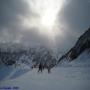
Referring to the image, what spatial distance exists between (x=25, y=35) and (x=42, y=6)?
410mm

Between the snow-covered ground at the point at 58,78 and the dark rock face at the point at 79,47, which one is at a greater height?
the dark rock face at the point at 79,47

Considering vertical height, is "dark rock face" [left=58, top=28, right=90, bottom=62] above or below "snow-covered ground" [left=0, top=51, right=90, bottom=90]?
above

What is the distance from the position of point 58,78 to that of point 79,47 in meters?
0.43

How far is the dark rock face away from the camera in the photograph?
2.02 m

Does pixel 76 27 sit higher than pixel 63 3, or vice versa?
pixel 63 3

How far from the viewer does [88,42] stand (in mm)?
2031

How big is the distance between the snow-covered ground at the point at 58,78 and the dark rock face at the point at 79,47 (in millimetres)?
60

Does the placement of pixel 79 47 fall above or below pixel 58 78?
above

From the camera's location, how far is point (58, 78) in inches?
82.0

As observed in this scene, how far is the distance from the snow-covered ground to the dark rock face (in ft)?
0.20

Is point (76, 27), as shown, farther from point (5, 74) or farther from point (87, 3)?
point (5, 74)

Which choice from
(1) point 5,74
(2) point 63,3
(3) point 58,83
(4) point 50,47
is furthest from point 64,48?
(1) point 5,74

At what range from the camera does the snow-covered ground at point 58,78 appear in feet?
6.65

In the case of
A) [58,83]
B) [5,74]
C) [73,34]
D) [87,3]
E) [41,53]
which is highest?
[87,3]
